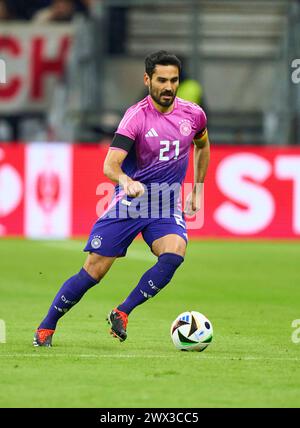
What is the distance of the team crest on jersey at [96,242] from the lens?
9344 millimetres

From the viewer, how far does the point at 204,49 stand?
76.2 ft

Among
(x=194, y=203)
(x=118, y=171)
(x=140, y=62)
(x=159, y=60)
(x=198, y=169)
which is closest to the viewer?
(x=118, y=171)

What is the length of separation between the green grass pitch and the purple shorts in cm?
74

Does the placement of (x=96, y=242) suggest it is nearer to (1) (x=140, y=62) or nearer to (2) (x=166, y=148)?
(2) (x=166, y=148)

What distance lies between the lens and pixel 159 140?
9406 mm

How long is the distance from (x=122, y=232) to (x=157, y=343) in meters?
0.93

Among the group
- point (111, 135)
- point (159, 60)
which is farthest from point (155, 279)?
point (111, 135)

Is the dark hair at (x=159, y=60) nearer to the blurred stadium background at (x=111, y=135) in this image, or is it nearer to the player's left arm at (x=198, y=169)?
the player's left arm at (x=198, y=169)

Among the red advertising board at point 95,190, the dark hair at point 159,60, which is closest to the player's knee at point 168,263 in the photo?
the dark hair at point 159,60

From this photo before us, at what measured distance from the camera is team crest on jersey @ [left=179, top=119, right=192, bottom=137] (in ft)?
31.1

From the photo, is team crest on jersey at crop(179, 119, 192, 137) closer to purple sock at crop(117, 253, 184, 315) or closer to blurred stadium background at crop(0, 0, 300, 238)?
purple sock at crop(117, 253, 184, 315)

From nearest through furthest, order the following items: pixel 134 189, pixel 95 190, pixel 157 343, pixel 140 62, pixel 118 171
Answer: pixel 134 189, pixel 118 171, pixel 157 343, pixel 95 190, pixel 140 62

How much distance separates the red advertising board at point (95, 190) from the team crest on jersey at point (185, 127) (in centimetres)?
1065

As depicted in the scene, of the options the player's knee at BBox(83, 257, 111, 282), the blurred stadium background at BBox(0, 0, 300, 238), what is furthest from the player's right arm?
the blurred stadium background at BBox(0, 0, 300, 238)
